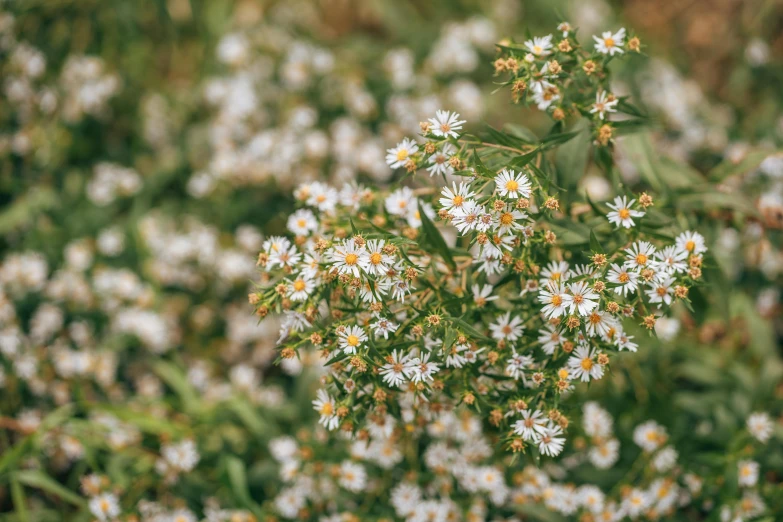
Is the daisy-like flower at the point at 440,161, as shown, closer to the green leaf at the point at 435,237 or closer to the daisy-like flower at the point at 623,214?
the green leaf at the point at 435,237

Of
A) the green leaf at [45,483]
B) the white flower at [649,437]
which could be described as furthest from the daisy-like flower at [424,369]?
the green leaf at [45,483]

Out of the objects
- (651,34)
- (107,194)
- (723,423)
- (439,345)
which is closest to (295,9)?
(107,194)

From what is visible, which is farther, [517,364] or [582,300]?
[517,364]

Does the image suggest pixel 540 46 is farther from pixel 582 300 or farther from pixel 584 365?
pixel 584 365

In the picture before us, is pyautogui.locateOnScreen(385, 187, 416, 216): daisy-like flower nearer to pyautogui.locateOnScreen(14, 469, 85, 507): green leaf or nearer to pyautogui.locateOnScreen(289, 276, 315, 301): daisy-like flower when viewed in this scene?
pyautogui.locateOnScreen(289, 276, 315, 301): daisy-like flower

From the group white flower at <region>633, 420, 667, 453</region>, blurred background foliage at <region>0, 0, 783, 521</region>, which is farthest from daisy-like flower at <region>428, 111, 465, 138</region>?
white flower at <region>633, 420, 667, 453</region>

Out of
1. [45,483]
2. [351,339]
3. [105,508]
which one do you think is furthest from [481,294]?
[45,483]
